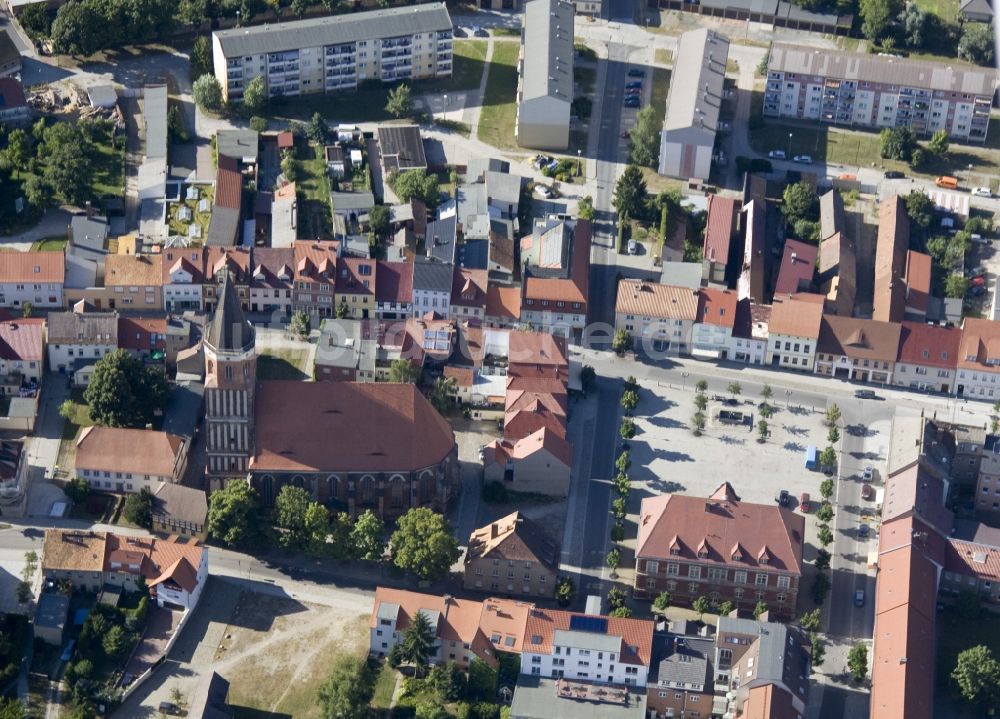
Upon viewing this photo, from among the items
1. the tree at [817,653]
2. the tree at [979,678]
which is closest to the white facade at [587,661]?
the tree at [817,653]

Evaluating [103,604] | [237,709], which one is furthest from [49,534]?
[237,709]

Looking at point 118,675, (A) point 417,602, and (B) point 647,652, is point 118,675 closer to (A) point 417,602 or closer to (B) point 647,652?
(A) point 417,602

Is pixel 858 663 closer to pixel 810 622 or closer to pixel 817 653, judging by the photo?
pixel 817 653

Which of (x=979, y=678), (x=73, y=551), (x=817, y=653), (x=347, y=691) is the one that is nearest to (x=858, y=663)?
(x=817, y=653)

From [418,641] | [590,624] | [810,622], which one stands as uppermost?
[590,624]

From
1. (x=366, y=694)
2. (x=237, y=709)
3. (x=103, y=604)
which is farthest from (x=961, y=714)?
(x=103, y=604)
